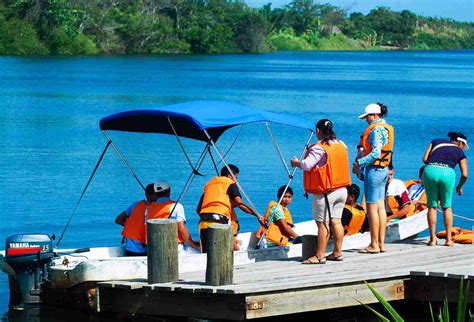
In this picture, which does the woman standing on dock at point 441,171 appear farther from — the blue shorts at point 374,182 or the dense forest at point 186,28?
the dense forest at point 186,28

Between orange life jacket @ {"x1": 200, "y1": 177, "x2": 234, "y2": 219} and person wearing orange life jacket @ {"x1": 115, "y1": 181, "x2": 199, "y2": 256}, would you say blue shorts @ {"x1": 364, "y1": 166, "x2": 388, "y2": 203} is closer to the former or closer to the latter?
orange life jacket @ {"x1": 200, "y1": 177, "x2": 234, "y2": 219}

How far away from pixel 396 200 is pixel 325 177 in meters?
3.08

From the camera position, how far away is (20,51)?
9806 centimetres

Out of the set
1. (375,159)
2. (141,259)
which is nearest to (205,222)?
(141,259)

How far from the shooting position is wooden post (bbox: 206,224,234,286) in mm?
10898

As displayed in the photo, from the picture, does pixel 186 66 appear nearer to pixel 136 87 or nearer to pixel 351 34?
pixel 136 87

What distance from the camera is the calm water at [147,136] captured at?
21.4 metres

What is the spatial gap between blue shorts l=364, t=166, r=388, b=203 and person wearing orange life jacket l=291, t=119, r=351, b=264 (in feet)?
1.77

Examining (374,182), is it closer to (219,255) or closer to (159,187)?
(159,187)

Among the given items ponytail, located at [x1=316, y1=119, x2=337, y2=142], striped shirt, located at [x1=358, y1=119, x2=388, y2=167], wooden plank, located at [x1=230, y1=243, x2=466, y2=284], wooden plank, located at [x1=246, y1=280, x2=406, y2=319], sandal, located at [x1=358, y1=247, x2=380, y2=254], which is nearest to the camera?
wooden plank, located at [x1=246, y1=280, x2=406, y2=319]

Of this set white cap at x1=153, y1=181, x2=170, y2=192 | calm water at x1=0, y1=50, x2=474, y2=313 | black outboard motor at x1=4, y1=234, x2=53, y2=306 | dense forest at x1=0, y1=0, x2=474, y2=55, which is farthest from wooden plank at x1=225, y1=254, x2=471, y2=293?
dense forest at x1=0, y1=0, x2=474, y2=55

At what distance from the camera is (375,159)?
12.9 m

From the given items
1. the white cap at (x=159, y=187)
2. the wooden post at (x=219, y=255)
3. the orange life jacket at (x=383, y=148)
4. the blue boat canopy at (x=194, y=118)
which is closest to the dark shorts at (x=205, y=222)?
the white cap at (x=159, y=187)

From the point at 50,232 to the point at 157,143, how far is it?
40.5 feet
